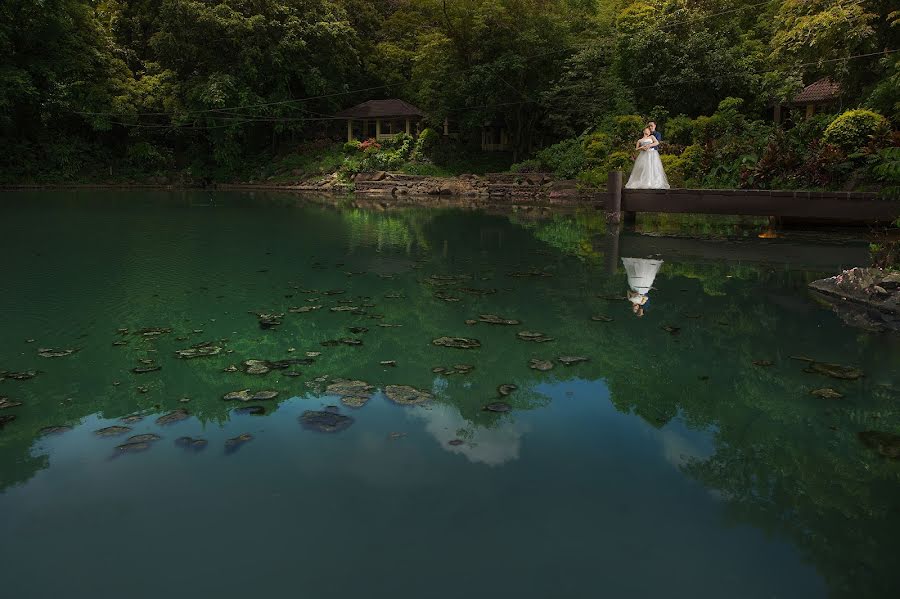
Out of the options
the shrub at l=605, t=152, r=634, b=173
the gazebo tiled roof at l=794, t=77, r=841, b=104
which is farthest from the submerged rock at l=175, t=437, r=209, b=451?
the gazebo tiled roof at l=794, t=77, r=841, b=104

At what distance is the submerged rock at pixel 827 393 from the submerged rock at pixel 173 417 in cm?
446

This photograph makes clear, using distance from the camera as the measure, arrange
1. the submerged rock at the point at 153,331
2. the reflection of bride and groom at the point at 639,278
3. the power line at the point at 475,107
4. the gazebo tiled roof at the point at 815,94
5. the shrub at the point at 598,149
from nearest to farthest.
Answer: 1. the submerged rock at the point at 153,331
2. the reflection of bride and groom at the point at 639,278
3. the power line at the point at 475,107
4. the shrub at the point at 598,149
5. the gazebo tiled roof at the point at 815,94

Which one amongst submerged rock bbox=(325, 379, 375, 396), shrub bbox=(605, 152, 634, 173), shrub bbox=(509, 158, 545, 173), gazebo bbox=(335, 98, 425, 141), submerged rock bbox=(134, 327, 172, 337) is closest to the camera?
submerged rock bbox=(325, 379, 375, 396)

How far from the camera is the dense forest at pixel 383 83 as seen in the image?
24.2 m

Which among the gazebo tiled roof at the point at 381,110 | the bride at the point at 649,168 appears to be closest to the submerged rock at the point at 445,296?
the bride at the point at 649,168

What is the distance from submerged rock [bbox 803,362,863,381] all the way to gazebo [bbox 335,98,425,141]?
32.0 m

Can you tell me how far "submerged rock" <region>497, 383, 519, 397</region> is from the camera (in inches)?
184

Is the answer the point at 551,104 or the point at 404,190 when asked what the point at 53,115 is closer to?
the point at 404,190

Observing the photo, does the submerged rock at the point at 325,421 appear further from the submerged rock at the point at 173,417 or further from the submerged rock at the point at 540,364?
the submerged rock at the point at 540,364

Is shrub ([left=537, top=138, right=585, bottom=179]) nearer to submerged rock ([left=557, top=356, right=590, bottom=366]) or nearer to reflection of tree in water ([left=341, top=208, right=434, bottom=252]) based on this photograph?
reflection of tree in water ([left=341, top=208, right=434, bottom=252])

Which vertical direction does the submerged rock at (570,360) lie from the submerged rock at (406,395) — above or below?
above

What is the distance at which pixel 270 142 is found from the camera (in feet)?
134

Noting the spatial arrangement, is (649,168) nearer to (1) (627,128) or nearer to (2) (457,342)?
(2) (457,342)

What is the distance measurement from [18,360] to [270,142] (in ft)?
125
